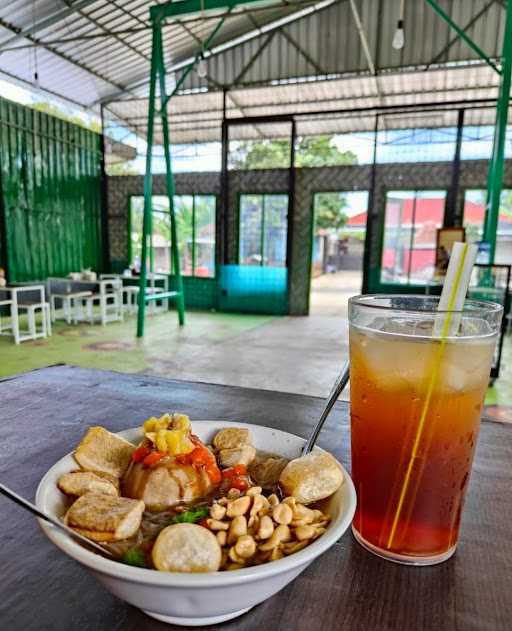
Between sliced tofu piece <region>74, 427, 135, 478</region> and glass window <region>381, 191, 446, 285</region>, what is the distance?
309 inches

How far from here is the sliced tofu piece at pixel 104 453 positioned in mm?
606

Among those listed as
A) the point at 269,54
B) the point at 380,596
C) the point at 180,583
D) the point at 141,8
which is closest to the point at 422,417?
the point at 380,596

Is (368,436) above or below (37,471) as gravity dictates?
above

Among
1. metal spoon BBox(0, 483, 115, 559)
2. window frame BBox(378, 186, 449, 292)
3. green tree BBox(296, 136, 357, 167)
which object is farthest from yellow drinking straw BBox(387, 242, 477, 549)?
green tree BBox(296, 136, 357, 167)

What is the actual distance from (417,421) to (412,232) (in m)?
7.97

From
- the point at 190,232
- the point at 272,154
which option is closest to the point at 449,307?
the point at 272,154

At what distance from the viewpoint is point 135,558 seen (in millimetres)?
445

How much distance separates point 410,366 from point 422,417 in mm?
64

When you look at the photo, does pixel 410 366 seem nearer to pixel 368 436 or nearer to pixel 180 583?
pixel 368 436

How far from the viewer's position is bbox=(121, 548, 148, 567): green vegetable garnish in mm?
440

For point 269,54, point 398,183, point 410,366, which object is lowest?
point 410,366

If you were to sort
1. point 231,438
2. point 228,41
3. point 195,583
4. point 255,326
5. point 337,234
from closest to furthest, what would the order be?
point 195,583 → point 231,438 → point 255,326 → point 228,41 → point 337,234

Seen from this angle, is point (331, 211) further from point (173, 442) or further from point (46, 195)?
point (173, 442)

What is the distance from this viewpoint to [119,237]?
10.1 metres
